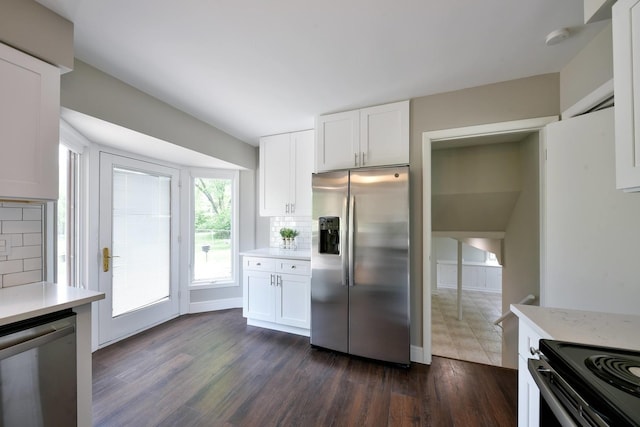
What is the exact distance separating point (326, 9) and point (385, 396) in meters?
2.62

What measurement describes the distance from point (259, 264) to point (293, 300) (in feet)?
2.02

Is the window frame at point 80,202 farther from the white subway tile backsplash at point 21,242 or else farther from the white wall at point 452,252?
the white wall at point 452,252

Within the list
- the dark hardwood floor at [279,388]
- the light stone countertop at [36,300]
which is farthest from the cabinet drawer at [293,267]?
the light stone countertop at [36,300]

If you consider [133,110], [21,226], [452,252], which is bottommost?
[452,252]

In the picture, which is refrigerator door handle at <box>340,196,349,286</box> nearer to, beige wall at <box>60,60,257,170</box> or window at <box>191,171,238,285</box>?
beige wall at <box>60,60,257,170</box>

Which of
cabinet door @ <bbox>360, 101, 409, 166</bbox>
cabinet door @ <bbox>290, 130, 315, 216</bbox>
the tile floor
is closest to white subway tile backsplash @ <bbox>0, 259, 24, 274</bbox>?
cabinet door @ <bbox>290, 130, 315, 216</bbox>

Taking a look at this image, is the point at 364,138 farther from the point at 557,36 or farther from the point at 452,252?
→ the point at 452,252

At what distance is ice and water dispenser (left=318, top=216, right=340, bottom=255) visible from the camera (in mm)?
2477

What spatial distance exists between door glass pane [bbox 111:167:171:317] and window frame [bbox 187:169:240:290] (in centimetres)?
28

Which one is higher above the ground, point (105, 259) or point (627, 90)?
point (627, 90)

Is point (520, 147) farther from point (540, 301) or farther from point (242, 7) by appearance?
point (242, 7)

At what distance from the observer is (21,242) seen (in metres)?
1.57

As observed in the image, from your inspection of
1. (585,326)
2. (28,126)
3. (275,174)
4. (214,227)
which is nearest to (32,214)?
(28,126)

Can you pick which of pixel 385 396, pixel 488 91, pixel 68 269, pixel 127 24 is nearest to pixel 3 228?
pixel 68 269
